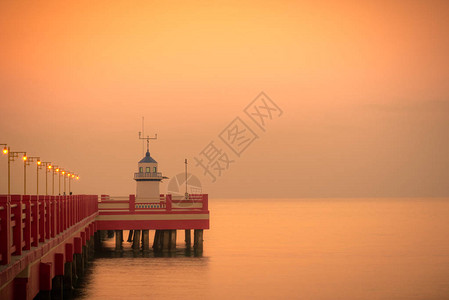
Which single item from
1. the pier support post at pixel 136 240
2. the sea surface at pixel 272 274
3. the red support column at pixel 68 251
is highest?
the red support column at pixel 68 251

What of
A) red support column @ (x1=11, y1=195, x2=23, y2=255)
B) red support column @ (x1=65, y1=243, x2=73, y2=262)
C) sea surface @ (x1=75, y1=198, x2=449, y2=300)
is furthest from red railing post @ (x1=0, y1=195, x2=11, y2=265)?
sea surface @ (x1=75, y1=198, x2=449, y2=300)

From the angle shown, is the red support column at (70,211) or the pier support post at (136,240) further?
the pier support post at (136,240)

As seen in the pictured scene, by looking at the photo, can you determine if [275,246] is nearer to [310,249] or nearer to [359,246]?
[310,249]

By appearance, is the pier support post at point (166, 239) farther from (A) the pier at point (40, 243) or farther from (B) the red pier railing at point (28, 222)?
(B) the red pier railing at point (28, 222)

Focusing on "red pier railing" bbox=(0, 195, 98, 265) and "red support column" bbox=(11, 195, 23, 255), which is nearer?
"red pier railing" bbox=(0, 195, 98, 265)

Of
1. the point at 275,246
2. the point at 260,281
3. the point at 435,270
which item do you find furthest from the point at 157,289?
the point at 275,246

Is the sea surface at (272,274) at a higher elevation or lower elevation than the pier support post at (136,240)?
lower

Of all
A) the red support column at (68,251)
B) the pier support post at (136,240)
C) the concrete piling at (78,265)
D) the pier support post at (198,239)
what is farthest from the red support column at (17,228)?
the pier support post at (136,240)

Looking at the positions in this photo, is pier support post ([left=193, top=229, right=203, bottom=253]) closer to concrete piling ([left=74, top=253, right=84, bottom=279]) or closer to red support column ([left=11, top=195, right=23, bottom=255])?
concrete piling ([left=74, top=253, right=84, bottom=279])

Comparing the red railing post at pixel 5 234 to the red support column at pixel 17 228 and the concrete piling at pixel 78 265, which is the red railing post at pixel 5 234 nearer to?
the red support column at pixel 17 228

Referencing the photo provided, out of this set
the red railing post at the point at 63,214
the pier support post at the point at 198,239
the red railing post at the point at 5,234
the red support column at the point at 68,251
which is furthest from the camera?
the pier support post at the point at 198,239

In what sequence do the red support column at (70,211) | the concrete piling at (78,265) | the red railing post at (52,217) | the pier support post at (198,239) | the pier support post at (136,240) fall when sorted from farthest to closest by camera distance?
the pier support post at (136,240) < the pier support post at (198,239) < the concrete piling at (78,265) < the red support column at (70,211) < the red railing post at (52,217)

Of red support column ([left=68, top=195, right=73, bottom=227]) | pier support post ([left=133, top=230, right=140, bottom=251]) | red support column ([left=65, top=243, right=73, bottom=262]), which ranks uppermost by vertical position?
red support column ([left=68, top=195, right=73, bottom=227])

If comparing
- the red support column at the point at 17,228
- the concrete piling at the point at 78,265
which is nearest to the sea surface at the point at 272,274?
the concrete piling at the point at 78,265
